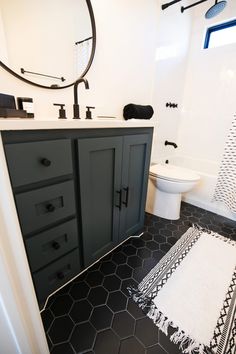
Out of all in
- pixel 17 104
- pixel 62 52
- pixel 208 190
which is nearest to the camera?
pixel 17 104

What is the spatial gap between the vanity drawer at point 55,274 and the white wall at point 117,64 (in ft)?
2.73

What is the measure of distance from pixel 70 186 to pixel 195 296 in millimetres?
1000

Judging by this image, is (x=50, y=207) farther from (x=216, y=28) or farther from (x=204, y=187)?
(x=216, y=28)

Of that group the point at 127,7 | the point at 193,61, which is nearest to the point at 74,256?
the point at 127,7

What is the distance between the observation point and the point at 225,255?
4.41 feet

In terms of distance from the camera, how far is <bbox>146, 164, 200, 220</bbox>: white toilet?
152 centimetres

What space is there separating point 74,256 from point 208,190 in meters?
1.66

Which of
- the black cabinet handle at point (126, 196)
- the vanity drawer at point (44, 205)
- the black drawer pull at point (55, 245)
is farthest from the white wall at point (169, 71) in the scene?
the black drawer pull at point (55, 245)

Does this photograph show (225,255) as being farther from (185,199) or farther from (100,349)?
(100,349)

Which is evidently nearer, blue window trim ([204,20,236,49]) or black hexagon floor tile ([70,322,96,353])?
black hexagon floor tile ([70,322,96,353])

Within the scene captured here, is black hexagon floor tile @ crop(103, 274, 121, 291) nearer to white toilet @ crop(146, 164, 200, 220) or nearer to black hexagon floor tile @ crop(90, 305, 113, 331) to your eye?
black hexagon floor tile @ crop(90, 305, 113, 331)

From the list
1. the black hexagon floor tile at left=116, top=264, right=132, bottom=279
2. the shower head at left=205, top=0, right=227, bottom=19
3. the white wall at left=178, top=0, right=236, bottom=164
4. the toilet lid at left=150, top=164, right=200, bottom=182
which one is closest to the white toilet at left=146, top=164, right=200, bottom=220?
the toilet lid at left=150, top=164, right=200, bottom=182

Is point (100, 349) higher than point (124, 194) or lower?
lower

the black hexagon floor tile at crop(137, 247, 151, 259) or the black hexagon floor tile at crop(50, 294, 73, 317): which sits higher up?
the black hexagon floor tile at crop(137, 247, 151, 259)
